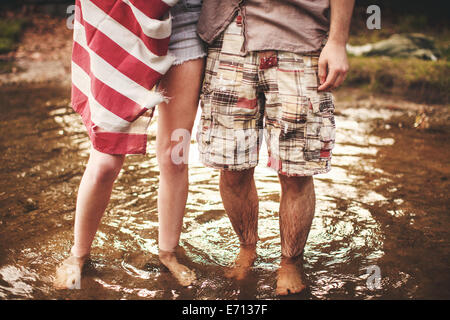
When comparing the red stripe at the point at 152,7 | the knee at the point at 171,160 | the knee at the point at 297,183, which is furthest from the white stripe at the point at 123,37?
the knee at the point at 297,183

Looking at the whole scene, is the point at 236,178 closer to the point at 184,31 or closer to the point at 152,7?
the point at 184,31

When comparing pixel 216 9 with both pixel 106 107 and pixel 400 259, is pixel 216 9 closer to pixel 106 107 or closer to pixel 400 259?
pixel 106 107

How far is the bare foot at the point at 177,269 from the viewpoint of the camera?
189cm

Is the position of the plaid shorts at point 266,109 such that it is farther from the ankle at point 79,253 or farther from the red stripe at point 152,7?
the ankle at point 79,253

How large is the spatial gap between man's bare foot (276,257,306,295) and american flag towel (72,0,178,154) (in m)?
0.73

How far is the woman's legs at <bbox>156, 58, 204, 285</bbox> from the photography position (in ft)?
5.89

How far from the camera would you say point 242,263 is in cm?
202

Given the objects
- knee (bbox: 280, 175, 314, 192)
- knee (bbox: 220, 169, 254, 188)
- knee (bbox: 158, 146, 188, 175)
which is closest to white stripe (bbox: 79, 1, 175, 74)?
knee (bbox: 158, 146, 188, 175)

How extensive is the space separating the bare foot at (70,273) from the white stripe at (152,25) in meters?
0.94

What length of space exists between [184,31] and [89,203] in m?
0.75

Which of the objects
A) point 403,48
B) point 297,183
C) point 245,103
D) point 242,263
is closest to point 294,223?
point 297,183

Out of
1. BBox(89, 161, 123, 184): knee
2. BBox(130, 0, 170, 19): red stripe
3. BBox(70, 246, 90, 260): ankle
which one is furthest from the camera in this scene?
BBox(70, 246, 90, 260): ankle

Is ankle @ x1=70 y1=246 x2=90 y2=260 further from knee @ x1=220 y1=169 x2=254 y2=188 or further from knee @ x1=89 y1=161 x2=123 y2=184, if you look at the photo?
knee @ x1=220 y1=169 x2=254 y2=188
